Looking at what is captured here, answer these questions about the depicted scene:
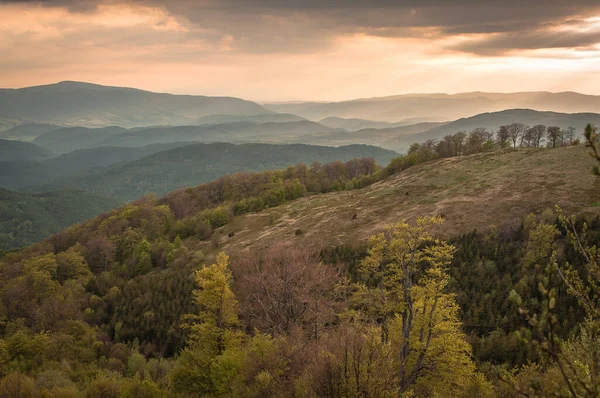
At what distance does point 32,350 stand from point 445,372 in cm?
5202

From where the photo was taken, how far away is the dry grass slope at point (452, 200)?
5469 cm

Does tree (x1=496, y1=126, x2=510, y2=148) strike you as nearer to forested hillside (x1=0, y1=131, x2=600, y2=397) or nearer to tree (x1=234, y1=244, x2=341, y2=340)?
forested hillside (x1=0, y1=131, x2=600, y2=397)

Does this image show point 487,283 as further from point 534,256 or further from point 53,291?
point 53,291

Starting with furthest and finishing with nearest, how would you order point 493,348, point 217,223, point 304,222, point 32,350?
point 217,223 → point 304,222 → point 32,350 → point 493,348

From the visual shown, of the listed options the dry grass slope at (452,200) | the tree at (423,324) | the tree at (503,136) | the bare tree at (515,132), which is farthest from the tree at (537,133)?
the tree at (423,324)

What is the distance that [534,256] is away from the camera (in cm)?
3897

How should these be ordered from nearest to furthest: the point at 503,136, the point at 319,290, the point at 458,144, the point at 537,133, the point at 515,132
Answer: the point at 319,290
the point at 458,144
the point at 503,136
the point at 537,133
the point at 515,132

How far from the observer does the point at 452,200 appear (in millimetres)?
66375

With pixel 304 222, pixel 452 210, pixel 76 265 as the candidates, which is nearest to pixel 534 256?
pixel 452 210

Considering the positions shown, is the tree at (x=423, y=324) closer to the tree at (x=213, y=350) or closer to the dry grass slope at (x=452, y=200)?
the tree at (x=213, y=350)

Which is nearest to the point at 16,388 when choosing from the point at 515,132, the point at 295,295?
the point at 295,295

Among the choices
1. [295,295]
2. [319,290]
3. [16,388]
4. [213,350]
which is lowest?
[16,388]

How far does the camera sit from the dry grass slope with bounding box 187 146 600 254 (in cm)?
5469

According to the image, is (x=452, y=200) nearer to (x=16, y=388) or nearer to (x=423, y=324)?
(x=423, y=324)
